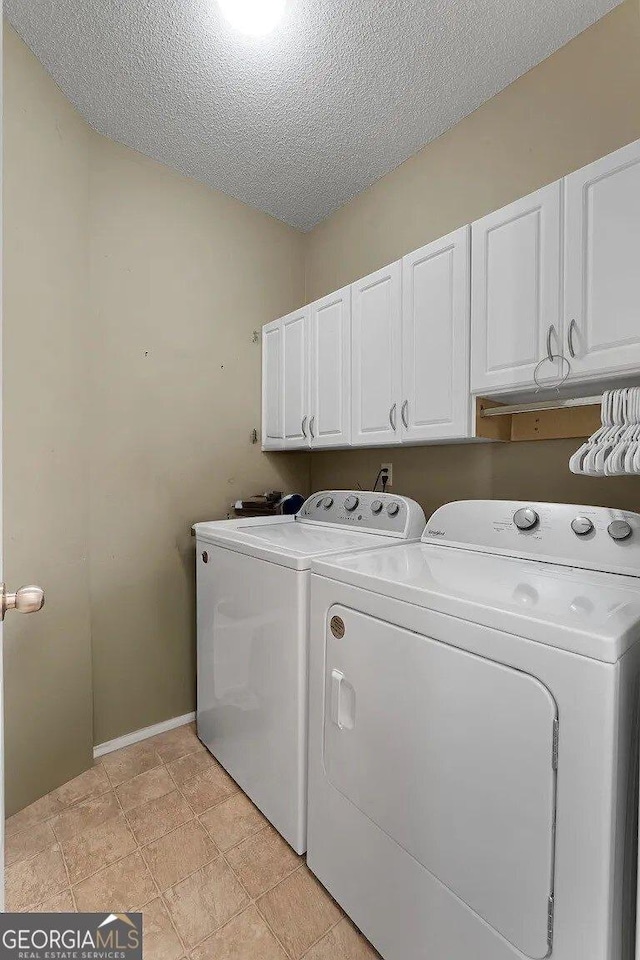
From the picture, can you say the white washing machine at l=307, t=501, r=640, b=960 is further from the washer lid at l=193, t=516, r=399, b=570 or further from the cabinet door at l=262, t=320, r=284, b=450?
the cabinet door at l=262, t=320, r=284, b=450

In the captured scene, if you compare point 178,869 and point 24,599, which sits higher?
point 24,599

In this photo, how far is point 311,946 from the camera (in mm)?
1182

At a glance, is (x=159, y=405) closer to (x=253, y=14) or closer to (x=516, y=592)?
(x=253, y=14)

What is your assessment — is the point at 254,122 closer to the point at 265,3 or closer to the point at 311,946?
the point at 265,3

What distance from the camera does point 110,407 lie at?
6.63 ft

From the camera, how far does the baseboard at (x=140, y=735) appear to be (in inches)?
78.0

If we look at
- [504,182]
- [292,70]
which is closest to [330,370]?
[504,182]

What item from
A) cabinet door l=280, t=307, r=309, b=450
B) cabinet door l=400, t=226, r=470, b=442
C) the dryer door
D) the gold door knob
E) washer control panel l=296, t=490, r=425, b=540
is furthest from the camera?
cabinet door l=280, t=307, r=309, b=450

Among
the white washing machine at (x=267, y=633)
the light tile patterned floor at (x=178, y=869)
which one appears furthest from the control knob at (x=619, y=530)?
the light tile patterned floor at (x=178, y=869)

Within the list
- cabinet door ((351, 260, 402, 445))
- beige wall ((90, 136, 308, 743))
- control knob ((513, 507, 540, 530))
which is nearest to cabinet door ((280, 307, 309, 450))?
beige wall ((90, 136, 308, 743))

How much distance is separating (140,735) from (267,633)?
1123 millimetres

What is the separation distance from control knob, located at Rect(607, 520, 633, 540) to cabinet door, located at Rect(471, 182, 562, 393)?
0.47m

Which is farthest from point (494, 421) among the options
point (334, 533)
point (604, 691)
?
point (604, 691)

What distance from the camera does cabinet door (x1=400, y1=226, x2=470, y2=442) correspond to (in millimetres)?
1564
